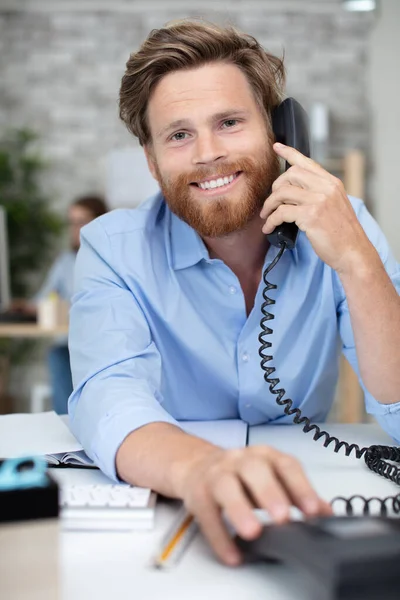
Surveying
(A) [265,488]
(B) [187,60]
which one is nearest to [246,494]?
(A) [265,488]

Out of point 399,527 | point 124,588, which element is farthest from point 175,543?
point 399,527

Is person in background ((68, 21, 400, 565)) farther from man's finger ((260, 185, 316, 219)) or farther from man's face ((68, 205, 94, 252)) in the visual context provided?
man's face ((68, 205, 94, 252))

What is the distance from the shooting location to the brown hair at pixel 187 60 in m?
1.38

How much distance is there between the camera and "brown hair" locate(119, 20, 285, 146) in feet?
4.51

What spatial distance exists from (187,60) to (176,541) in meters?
0.98

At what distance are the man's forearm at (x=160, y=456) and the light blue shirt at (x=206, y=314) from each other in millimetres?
300

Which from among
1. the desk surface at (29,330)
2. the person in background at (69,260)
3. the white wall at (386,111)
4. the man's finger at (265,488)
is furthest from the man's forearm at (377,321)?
the white wall at (386,111)

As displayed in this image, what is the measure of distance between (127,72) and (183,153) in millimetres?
225

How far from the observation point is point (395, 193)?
194 inches

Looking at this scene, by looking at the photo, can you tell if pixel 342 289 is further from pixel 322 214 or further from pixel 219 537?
pixel 219 537

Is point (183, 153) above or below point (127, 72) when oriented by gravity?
below

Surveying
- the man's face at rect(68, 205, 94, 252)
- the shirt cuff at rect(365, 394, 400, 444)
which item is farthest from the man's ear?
the man's face at rect(68, 205, 94, 252)

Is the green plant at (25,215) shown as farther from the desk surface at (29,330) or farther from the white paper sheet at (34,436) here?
the white paper sheet at (34,436)

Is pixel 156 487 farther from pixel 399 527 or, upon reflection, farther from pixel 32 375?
pixel 32 375
